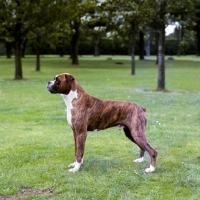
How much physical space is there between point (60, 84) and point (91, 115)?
0.61m

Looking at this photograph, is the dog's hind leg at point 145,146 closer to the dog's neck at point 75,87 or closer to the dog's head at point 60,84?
the dog's neck at point 75,87

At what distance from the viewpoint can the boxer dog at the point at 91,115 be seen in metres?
5.89

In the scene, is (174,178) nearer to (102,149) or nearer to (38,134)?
(102,149)

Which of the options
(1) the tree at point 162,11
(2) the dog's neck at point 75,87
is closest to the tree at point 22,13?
(1) the tree at point 162,11

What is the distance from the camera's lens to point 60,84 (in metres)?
5.84

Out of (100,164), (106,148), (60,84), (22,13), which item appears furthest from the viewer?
(22,13)

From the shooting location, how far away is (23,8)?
2141cm

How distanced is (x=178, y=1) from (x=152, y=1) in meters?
1.10

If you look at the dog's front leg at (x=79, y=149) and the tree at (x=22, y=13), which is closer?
the dog's front leg at (x=79, y=149)

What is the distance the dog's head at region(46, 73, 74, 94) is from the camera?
583 cm

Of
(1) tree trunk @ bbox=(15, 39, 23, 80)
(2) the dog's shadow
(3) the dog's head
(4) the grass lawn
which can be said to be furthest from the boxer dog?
(1) tree trunk @ bbox=(15, 39, 23, 80)

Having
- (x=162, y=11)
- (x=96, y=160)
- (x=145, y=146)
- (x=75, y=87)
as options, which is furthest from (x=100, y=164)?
(x=162, y=11)

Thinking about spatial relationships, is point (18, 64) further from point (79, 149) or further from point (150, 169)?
point (150, 169)

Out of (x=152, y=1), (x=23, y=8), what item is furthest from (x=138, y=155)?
(x=23, y=8)
